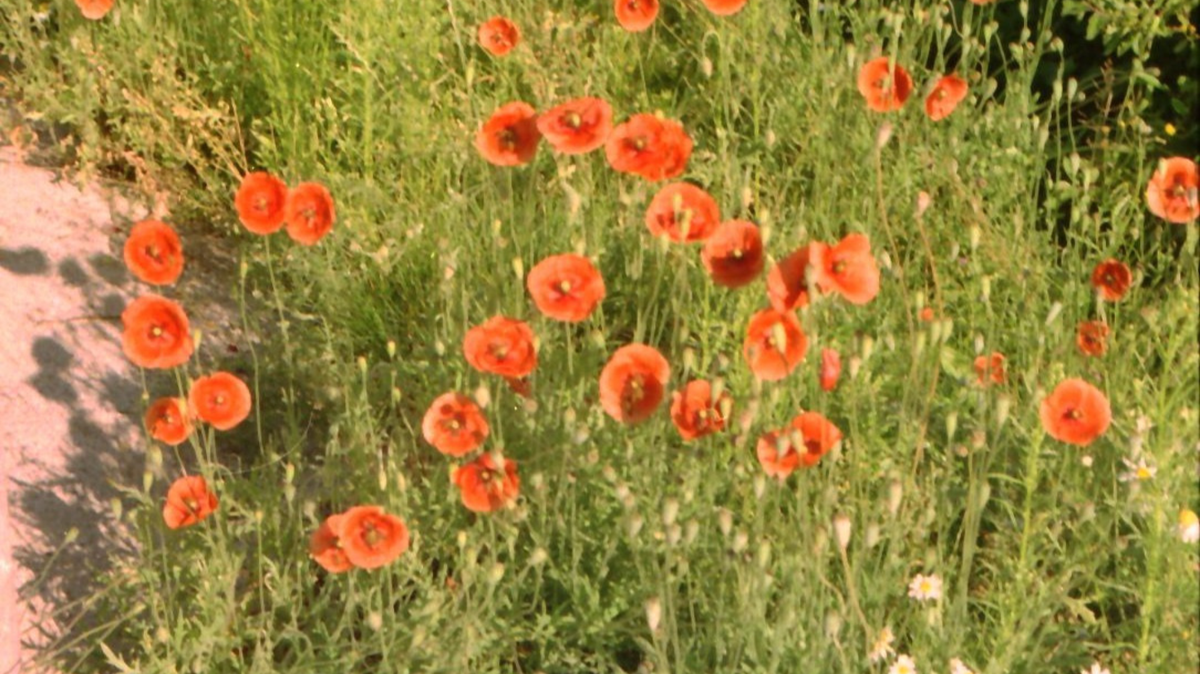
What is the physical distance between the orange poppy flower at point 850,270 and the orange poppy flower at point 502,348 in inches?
16.3

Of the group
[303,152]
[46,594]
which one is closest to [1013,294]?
[303,152]

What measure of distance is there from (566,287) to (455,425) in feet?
0.84

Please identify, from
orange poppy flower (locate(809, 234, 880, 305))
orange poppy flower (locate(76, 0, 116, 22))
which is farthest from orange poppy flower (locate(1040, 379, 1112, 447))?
orange poppy flower (locate(76, 0, 116, 22))

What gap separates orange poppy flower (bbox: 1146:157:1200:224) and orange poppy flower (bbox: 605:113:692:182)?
2.39 feet

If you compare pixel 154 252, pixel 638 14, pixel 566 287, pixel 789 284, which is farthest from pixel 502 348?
pixel 638 14

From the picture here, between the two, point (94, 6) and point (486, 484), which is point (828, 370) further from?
point (94, 6)

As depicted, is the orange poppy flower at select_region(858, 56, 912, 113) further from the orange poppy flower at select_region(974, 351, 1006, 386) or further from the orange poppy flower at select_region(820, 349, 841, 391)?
the orange poppy flower at select_region(820, 349, 841, 391)

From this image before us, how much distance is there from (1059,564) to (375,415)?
1.23 metres

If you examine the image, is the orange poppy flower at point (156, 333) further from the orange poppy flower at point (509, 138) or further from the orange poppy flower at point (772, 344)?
the orange poppy flower at point (772, 344)

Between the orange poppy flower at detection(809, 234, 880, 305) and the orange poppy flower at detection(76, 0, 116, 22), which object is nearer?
the orange poppy flower at detection(809, 234, 880, 305)

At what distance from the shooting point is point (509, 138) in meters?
2.63

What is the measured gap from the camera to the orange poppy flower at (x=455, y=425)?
2.39 m

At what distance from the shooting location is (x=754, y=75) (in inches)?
136

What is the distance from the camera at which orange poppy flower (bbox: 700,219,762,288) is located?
7.77ft
